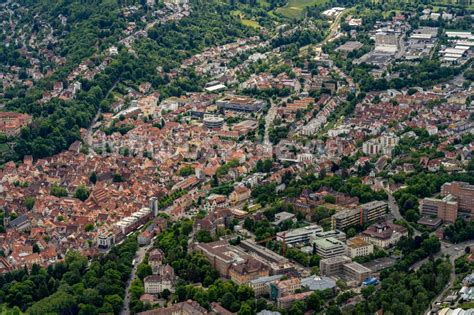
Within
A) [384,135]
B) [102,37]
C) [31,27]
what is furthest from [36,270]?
[31,27]

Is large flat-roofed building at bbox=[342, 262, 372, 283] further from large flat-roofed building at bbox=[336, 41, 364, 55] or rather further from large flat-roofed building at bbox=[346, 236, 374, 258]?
large flat-roofed building at bbox=[336, 41, 364, 55]

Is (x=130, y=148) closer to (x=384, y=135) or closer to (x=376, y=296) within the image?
(x=384, y=135)

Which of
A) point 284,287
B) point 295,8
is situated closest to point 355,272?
point 284,287

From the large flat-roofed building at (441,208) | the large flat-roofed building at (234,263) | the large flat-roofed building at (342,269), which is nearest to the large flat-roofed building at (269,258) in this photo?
the large flat-roofed building at (234,263)

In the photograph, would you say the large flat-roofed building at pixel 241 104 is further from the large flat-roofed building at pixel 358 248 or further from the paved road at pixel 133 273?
the large flat-roofed building at pixel 358 248

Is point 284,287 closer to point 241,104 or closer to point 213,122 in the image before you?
point 213,122
